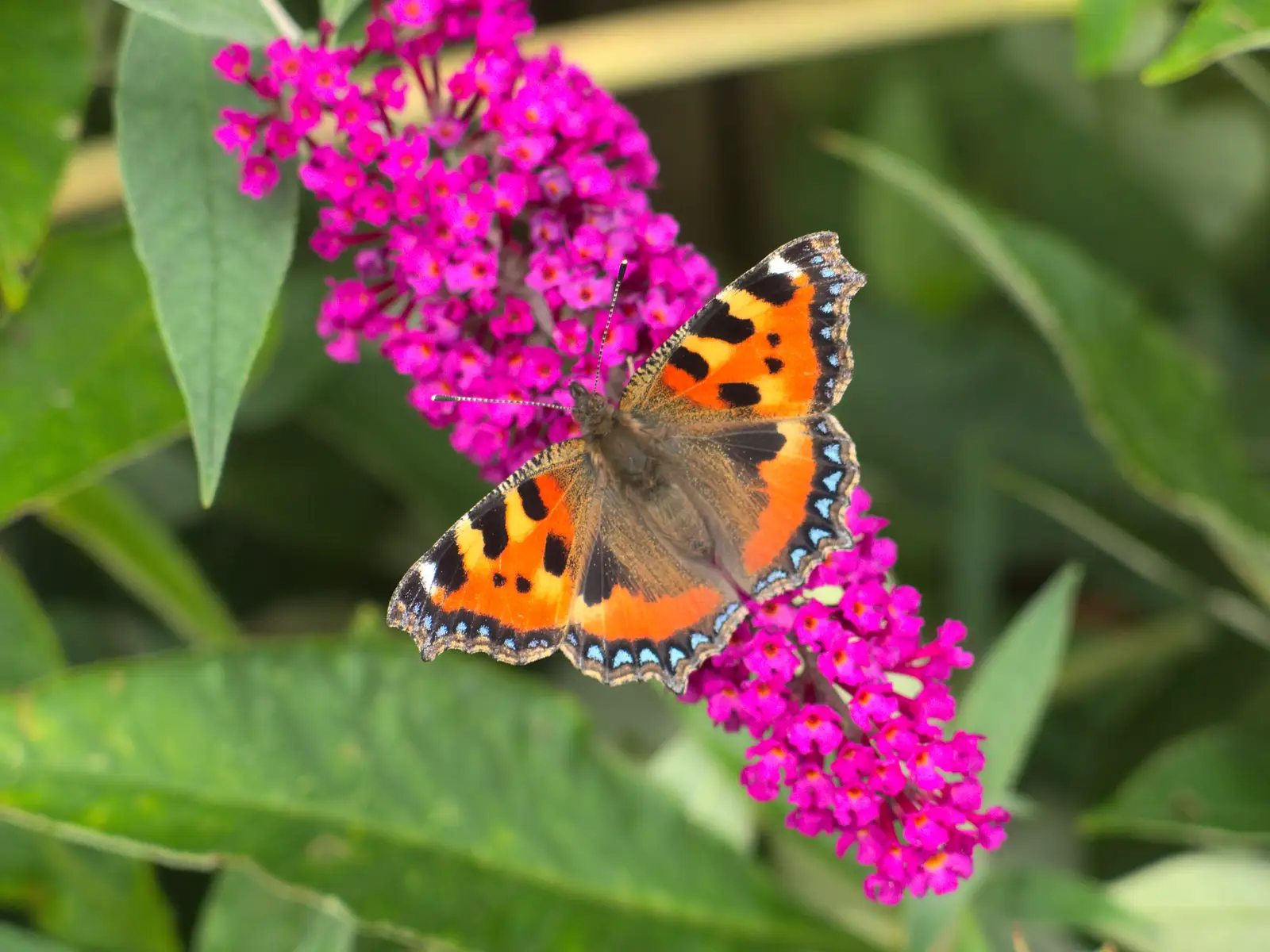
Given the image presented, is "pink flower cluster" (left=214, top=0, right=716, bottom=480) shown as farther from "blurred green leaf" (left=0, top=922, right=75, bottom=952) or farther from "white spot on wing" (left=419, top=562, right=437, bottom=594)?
"blurred green leaf" (left=0, top=922, right=75, bottom=952)

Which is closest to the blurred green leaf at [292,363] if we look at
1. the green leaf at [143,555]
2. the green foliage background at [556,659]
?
the green foliage background at [556,659]

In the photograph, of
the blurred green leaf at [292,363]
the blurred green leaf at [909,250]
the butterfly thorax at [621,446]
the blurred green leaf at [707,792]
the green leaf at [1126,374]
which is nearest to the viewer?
the butterfly thorax at [621,446]

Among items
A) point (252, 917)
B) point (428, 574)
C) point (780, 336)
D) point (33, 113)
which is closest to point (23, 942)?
point (252, 917)

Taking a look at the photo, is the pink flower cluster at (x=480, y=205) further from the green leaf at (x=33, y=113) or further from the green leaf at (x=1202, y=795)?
the green leaf at (x=1202, y=795)

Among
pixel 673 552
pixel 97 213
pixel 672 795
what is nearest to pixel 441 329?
pixel 673 552

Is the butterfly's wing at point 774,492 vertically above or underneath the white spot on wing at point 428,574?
above

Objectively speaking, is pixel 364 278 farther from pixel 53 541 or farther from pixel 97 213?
pixel 53 541

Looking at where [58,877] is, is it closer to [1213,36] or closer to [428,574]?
[428,574]
